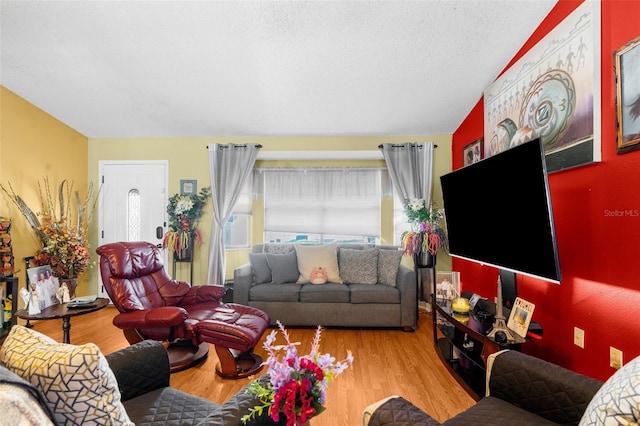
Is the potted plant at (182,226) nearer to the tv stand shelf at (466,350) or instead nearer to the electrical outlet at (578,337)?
the tv stand shelf at (466,350)

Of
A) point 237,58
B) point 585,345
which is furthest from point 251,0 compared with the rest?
point 585,345

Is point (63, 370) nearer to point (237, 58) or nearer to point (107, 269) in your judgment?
point (107, 269)

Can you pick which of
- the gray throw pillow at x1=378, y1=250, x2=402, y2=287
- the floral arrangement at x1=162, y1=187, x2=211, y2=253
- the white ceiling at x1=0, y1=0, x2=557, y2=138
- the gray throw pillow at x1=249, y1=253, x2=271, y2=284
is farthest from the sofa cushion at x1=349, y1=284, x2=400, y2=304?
the floral arrangement at x1=162, y1=187, x2=211, y2=253

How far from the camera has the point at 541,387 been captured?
1329mm

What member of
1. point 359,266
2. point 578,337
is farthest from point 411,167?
point 578,337

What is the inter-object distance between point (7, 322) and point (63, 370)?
3.09m

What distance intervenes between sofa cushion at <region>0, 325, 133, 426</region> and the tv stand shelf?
198 cm

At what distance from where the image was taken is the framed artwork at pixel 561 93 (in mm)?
1893

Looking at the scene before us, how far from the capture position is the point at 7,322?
2.83 metres

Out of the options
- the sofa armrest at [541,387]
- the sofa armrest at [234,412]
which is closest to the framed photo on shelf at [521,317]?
the sofa armrest at [541,387]

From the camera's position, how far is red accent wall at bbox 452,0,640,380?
1.67m

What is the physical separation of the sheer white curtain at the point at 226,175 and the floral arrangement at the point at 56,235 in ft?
5.10

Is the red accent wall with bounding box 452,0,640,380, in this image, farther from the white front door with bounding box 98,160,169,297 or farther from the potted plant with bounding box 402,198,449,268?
the white front door with bounding box 98,160,169,297

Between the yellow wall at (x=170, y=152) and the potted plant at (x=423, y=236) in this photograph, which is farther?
the yellow wall at (x=170, y=152)
